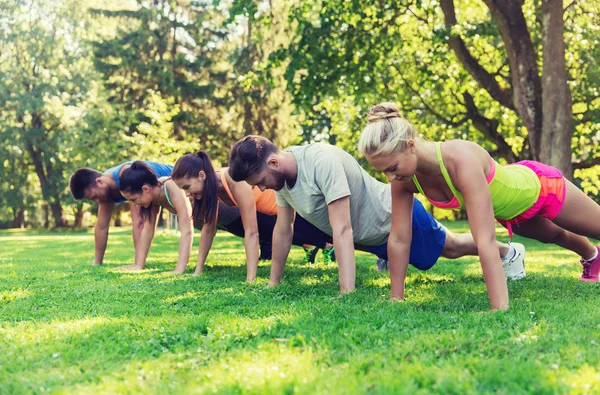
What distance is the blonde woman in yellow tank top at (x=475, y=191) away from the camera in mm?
4156

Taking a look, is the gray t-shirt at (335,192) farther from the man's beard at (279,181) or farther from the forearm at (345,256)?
the forearm at (345,256)

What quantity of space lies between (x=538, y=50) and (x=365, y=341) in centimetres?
1772

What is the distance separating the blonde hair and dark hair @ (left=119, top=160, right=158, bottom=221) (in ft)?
13.8

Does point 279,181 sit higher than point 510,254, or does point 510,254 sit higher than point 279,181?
point 279,181

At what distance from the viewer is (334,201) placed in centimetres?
515

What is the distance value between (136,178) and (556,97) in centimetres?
907

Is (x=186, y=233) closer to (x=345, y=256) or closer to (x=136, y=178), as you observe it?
(x=136, y=178)

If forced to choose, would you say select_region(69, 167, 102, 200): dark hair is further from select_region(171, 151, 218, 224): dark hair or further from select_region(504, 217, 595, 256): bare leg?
select_region(504, 217, 595, 256): bare leg

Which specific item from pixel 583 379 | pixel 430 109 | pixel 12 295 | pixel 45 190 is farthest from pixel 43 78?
pixel 583 379

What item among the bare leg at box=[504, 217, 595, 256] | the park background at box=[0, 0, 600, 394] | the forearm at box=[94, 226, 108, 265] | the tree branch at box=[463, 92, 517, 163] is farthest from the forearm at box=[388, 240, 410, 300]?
the tree branch at box=[463, 92, 517, 163]

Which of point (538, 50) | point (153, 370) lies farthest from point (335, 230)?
point (538, 50)

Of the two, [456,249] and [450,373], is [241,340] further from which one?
[456,249]

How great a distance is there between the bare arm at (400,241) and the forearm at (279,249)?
50.4 inches

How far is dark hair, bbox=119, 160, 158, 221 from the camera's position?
766 centimetres
